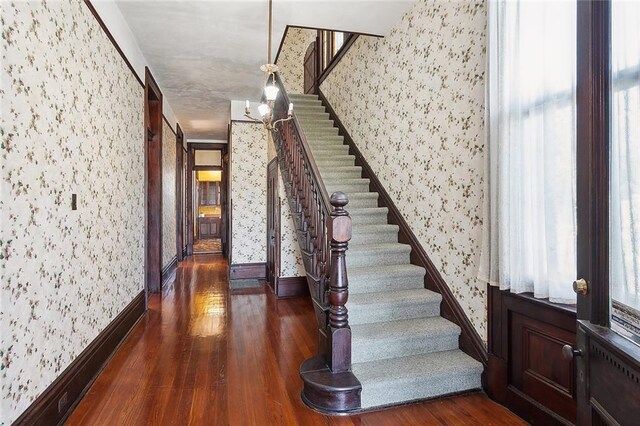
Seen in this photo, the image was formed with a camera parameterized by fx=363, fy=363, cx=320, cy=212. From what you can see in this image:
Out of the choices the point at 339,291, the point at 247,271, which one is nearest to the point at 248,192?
the point at 247,271

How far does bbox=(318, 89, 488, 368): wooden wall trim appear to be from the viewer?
8.70 feet

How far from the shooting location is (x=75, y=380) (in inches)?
93.6

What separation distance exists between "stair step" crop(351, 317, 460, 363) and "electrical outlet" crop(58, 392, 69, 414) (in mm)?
1827

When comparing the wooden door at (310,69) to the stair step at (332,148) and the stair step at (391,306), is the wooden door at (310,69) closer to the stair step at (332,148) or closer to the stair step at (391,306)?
the stair step at (332,148)

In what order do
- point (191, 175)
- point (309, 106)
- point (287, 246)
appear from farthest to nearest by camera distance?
point (191, 175) → point (309, 106) → point (287, 246)

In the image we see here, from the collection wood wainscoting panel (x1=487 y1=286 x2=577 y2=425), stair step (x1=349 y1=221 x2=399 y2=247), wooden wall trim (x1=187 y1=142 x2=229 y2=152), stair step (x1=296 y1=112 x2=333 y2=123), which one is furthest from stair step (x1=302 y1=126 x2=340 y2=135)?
wooden wall trim (x1=187 y1=142 x2=229 y2=152)

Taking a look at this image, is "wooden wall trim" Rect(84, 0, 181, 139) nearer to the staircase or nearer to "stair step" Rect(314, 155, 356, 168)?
"stair step" Rect(314, 155, 356, 168)

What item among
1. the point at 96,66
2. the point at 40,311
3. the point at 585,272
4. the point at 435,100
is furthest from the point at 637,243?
the point at 96,66

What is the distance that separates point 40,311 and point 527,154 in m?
2.85

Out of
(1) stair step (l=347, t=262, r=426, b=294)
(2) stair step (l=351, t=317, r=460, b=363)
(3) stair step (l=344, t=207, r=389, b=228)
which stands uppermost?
(3) stair step (l=344, t=207, r=389, b=228)

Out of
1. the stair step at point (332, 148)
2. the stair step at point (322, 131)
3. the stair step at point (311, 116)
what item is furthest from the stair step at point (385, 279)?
the stair step at point (311, 116)

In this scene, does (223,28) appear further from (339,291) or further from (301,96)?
(339,291)

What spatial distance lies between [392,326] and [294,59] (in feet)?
22.5

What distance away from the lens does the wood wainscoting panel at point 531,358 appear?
1.96 meters
